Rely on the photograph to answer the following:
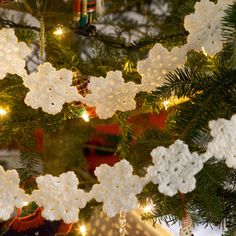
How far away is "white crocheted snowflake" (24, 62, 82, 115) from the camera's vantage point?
1.85 ft

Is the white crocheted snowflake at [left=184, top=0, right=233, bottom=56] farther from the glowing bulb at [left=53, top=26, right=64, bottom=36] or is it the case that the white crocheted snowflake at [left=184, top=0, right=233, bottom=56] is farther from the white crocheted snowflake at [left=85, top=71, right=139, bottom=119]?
the glowing bulb at [left=53, top=26, right=64, bottom=36]

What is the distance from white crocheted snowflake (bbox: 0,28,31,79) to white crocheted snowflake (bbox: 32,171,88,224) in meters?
0.17

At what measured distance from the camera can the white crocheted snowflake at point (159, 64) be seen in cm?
57

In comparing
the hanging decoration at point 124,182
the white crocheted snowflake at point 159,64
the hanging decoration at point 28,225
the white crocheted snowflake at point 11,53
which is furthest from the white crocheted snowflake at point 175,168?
the hanging decoration at point 28,225

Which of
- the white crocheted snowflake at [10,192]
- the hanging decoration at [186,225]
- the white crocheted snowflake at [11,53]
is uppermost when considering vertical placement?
the white crocheted snowflake at [11,53]

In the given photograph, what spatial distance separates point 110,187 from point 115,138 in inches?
36.4

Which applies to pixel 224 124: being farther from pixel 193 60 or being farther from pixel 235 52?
pixel 193 60

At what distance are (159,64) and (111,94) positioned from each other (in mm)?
76

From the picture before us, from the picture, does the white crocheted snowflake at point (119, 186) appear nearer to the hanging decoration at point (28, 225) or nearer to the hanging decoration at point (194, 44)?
the hanging decoration at point (194, 44)

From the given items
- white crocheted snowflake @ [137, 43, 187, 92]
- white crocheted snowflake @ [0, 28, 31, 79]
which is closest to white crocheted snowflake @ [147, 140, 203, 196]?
white crocheted snowflake @ [137, 43, 187, 92]

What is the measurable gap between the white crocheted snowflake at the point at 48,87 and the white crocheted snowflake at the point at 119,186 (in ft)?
0.43

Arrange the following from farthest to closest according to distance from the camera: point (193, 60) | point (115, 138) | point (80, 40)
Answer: point (115, 138) < point (80, 40) < point (193, 60)

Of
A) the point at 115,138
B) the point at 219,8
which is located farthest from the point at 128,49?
the point at 115,138

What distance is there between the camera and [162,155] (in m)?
0.46
